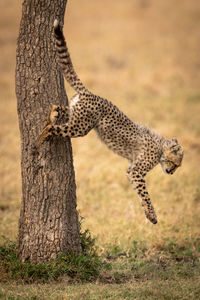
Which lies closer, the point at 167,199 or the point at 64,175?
the point at 64,175

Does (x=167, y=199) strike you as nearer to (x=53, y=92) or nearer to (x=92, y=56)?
(x=53, y=92)


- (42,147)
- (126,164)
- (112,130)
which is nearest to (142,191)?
(112,130)

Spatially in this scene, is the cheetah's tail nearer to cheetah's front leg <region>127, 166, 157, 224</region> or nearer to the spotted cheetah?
the spotted cheetah

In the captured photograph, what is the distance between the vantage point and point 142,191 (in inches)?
244

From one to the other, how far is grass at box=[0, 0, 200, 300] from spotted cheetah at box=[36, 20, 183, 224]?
33.9 inches

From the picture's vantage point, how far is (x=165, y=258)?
626 cm

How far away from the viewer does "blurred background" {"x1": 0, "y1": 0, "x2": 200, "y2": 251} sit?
7.74 m

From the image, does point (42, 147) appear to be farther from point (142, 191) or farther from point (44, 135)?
point (142, 191)

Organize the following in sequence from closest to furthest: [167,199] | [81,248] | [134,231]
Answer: [81,248] → [134,231] → [167,199]

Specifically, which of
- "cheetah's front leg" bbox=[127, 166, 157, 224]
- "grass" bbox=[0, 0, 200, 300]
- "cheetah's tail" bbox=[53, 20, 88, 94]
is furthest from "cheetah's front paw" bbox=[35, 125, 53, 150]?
"cheetah's front leg" bbox=[127, 166, 157, 224]

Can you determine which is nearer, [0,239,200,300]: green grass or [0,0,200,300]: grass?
Answer: [0,239,200,300]: green grass

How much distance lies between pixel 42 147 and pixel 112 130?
1134 mm

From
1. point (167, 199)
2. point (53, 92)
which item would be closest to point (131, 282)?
point (53, 92)

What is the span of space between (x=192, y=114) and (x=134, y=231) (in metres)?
7.71
